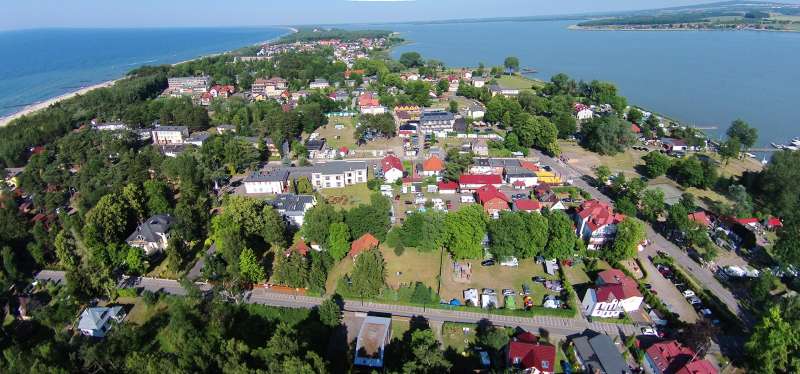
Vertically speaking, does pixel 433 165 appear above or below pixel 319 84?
below

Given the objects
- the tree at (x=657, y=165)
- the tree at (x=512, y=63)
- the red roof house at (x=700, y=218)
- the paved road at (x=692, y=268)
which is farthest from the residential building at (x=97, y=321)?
the tree at (x=512, y=63)

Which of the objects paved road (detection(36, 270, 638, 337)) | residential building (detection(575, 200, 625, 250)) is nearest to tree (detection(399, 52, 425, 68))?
residential building (detection(575, 200, 625, 250))

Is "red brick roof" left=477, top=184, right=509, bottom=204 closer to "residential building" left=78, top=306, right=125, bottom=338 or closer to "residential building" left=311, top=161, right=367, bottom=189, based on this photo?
"residential building" left=311, top=161, right=367, bottom=189

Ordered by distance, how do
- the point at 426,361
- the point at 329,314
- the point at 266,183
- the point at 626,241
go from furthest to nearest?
1. the point at 266,183
2. the point at 626,241
3. the point at 329,314
4. the point at 426,361

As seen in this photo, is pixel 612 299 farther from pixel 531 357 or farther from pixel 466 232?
pixel 466 232

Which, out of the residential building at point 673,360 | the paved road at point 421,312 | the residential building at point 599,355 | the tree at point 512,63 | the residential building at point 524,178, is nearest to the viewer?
the residential building at point 673,360

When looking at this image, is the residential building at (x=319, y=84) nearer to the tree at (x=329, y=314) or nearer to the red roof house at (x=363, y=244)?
the red roof house at (x=363, y=244)

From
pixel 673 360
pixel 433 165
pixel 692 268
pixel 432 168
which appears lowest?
pixel 692 268

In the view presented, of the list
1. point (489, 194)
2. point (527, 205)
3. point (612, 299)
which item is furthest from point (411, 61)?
point (612, 299)
